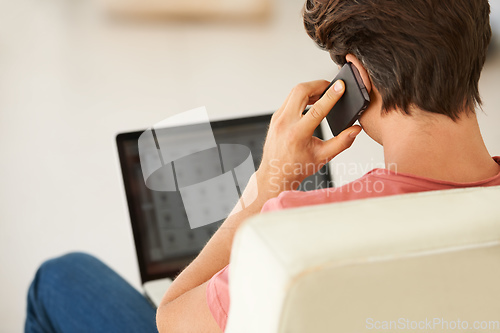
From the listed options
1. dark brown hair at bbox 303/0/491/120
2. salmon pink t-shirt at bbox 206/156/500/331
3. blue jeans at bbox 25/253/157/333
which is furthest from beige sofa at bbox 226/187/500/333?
blue jeans at bbox 25/253/157/333

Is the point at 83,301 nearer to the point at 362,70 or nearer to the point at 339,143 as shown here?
the point at 339,143

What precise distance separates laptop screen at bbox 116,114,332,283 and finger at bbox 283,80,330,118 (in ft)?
1.42

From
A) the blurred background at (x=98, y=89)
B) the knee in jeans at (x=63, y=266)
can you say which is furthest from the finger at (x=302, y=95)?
the blurred background at (x=98, y=89)

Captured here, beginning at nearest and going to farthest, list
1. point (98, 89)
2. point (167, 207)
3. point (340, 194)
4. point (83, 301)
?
point (340, 194), point (83, 301), point (167, 207), point (98, 89)

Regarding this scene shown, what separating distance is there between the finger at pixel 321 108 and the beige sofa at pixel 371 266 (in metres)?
0.32

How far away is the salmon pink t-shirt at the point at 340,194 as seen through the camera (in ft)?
1.92

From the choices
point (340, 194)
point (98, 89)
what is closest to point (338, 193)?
point (340, 194)

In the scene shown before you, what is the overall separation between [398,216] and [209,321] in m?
0.30

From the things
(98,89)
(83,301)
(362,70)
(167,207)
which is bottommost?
(83,301)

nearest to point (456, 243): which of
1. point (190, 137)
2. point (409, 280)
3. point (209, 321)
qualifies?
point (409, 280)

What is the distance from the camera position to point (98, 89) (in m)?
1.99

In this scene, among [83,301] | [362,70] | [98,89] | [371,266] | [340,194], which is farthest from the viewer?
[98,89]

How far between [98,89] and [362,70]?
1450 millimetres

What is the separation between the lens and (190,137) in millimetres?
1265
